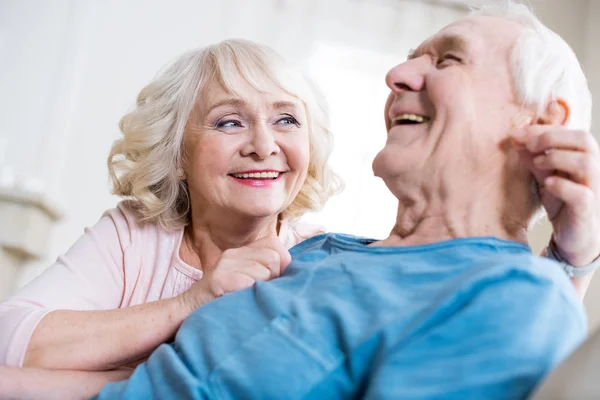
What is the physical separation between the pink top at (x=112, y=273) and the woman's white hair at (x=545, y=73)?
881mm

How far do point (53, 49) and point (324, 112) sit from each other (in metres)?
2.91

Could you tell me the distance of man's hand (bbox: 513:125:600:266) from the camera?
109 cm

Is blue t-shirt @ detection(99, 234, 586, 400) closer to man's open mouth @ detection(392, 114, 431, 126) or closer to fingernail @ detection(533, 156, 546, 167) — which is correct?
fingernail @ detection(533, 156, 546, 167)

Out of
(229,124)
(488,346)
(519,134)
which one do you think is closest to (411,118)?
(519,134)

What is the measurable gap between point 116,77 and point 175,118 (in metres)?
2.66

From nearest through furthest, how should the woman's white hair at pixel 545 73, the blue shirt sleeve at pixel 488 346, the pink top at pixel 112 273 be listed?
the blue shirt sleeve at pixel 488 346
the woman's white hair at pixel 545 73
the pink top at pixel 112 273

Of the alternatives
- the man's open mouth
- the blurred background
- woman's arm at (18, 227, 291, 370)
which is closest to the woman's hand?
woman's arm at (18, 227, 291, 370)

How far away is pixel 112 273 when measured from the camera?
1.71 metres

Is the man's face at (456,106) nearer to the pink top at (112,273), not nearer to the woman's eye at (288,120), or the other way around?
the woman's eye at (288,120)

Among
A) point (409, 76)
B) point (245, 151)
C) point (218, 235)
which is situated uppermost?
point (409, 76)

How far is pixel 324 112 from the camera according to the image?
2.11 m

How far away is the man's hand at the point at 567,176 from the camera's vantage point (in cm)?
109

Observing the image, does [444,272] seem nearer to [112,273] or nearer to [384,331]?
[384,331]

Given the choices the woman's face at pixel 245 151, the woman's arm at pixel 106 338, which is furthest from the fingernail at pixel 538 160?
the woman's face at pixel 245 151
